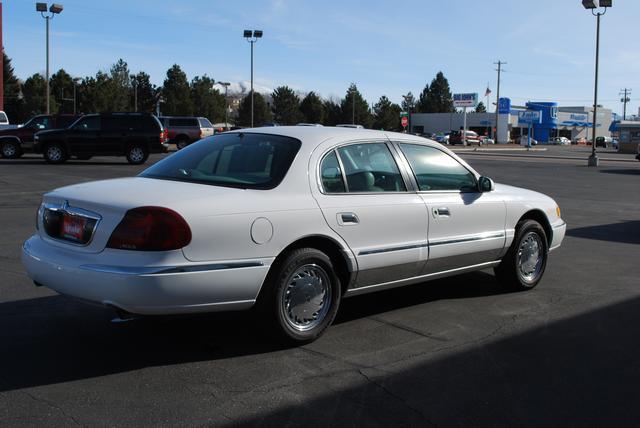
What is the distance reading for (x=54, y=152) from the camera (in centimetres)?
2381

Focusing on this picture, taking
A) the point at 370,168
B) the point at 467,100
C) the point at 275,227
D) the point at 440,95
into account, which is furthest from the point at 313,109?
the point at 275,227

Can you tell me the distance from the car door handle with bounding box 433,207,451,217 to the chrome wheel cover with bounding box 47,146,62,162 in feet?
69.3

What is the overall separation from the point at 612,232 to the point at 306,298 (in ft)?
26.1

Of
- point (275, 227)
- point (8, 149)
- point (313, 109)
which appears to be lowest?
point (275, 227)

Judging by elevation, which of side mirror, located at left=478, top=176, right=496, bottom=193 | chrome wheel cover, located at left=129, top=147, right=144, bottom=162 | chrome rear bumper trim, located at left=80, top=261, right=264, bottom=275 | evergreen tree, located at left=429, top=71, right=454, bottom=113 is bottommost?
chrome rear bumper trim, located at left=80, top=261, right=264, bottom=275

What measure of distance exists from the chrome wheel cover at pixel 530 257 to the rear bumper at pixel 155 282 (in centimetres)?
320

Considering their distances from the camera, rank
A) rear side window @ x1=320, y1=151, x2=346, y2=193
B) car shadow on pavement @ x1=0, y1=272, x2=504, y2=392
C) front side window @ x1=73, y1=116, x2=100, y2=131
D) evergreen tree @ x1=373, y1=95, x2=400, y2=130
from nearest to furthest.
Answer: car shadow on pavement @ x1=0, y1=272, x2=504, y2=392 < rear side window @ x1=320, y1=151, x2=346, y2=193 < front side window @ x1=73, y1=116, x2=100, y2=131 < evergreen tree @ x1=373, y1=95, x2=400, y2=130

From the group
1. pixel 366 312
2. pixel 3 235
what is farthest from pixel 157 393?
pixel 3 235

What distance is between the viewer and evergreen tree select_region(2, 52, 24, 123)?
82.2m

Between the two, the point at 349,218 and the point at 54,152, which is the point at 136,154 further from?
→ the point at 349,218

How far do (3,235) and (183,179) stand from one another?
18.1 ft

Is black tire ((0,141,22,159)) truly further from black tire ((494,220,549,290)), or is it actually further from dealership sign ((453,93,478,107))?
dealership sign ((453,93,478,107))

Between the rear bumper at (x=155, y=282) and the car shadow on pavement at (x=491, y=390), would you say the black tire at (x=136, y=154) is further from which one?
the car shadow on pavement at (x=491, y=390)

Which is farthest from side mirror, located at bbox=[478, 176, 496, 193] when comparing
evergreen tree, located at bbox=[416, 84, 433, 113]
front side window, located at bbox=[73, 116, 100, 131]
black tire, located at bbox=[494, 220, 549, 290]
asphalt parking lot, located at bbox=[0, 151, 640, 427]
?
evergreen tree, located at bbox=[416, 84, 433, 113]
